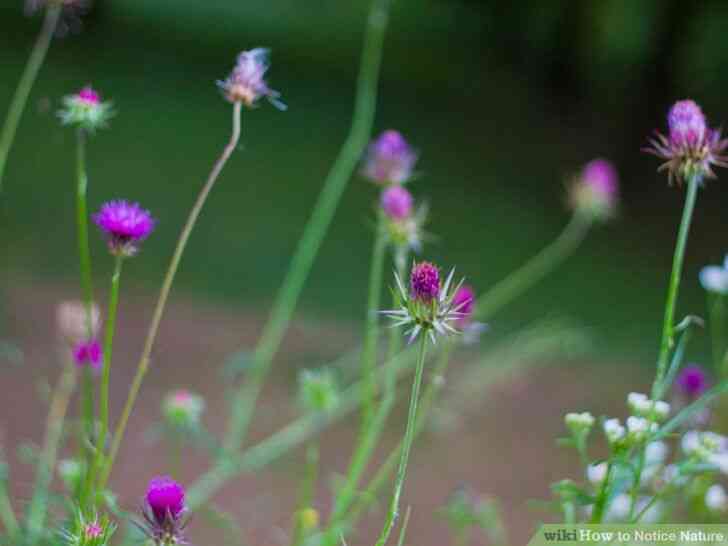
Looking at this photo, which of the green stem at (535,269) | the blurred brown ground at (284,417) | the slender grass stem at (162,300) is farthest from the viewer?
the green stem at (535,269)

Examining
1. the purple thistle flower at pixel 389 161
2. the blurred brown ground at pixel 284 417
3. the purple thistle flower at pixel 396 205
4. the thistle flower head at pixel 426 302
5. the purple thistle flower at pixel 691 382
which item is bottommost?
the thistle flower head at pixel 426 302

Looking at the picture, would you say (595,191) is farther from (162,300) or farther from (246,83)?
(162,300)

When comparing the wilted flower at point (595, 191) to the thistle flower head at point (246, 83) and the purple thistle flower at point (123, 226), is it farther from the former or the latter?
the purple thistle flower at point (123, 226)

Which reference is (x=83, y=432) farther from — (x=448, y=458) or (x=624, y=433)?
(x=448, y=458)

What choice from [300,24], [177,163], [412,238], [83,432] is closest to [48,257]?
[177,163]

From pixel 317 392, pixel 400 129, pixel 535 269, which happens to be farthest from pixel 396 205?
pixel 400 129

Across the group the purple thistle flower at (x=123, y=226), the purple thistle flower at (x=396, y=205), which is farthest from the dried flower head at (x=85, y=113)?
the purple thistle flower at (x=396, y=205)
